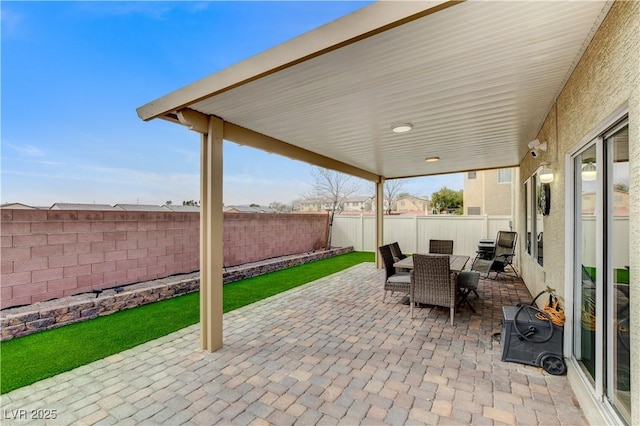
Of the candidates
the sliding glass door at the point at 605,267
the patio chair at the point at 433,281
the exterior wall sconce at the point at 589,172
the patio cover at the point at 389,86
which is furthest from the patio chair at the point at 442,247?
the exterior wall sconce at the point at 589,172

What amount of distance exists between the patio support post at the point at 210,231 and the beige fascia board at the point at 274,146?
28 cm

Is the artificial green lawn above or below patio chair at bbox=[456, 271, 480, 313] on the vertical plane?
below

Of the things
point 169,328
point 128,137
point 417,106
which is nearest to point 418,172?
point 417,106

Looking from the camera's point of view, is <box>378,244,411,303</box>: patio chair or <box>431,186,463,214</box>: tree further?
<box>431,186,463,214</box>: tree

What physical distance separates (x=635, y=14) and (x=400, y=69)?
1286mm

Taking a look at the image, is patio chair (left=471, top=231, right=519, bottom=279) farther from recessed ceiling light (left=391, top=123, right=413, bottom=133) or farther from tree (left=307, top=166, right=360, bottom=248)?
tree (left=307, top=166, right=360, bottom=248)

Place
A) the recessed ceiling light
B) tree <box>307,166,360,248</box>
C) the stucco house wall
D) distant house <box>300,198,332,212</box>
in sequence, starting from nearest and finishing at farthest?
the stucco house wall
the recessed ceiling light
tree <box>307,166,360,248</box>
distant house <box>300,198,332,212</box>

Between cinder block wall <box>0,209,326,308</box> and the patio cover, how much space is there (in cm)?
268

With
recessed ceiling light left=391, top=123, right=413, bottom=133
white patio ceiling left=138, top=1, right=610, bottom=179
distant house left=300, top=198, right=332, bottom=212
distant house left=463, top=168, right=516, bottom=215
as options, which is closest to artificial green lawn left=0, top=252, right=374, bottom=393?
white patio ceiling left=138, top=1, right=610, bottom=179

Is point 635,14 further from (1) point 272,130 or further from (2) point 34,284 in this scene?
(2) point 34,284

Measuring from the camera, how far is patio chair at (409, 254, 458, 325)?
13.4 ft

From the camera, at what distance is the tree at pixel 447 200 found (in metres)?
23.8

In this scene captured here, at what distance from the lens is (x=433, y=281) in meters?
4.19

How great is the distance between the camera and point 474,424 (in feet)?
7.09
